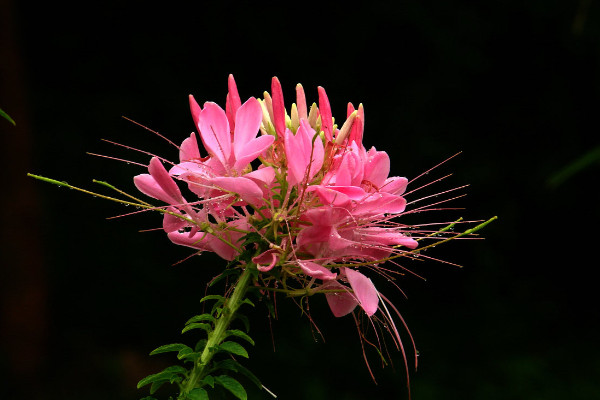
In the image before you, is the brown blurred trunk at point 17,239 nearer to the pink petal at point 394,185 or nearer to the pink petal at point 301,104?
the pink petal at point 301,104

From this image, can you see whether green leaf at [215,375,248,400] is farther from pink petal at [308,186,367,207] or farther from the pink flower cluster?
pink petal at [308,186,367,207]

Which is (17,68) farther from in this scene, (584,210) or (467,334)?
(584,210)

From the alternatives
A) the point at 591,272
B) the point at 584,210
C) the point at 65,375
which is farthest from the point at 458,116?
the point at 65,375

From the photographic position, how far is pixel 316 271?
35.7 inches

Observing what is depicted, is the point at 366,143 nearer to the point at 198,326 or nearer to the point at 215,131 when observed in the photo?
the point at 215,131

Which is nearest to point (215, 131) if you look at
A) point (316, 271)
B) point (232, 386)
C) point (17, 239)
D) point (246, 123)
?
point (246, 123)

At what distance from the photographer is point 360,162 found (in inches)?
37.7

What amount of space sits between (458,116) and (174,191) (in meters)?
3.73

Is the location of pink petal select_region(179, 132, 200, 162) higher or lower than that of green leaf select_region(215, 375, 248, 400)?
higher

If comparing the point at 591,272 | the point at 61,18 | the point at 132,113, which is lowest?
the point at 591,272

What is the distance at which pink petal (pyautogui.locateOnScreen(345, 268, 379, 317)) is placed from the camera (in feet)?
3.05

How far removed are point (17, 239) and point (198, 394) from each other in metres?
3.11

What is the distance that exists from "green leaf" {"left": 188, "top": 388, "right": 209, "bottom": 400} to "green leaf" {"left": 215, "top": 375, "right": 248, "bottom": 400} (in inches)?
1.6

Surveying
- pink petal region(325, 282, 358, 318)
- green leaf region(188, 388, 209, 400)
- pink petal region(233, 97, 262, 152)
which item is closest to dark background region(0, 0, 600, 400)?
pink petal region(325, 282, 358, 318)
